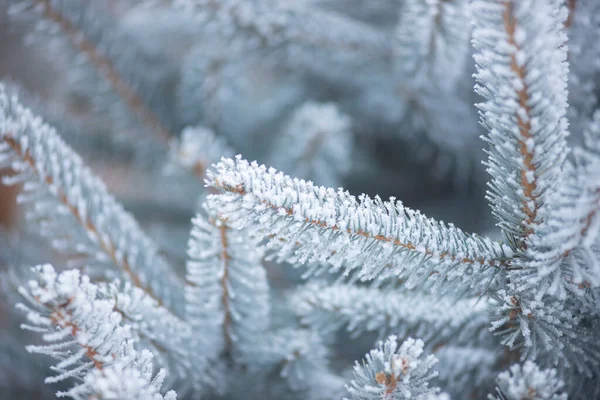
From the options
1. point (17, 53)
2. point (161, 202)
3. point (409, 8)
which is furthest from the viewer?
point (17, 53)

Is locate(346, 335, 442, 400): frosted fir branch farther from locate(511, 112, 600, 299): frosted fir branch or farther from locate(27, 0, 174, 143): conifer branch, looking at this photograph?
locate(27, 0, 174, 143): conifer branch

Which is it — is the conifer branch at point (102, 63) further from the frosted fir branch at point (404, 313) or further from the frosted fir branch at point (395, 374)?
the frosted fir branch at point (395, 374)

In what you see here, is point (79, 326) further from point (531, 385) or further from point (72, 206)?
point (531, 385)

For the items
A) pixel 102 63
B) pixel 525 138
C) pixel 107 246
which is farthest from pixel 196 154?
pixel 525 138

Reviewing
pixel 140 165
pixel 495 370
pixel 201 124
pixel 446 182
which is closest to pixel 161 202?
pixel 140 165

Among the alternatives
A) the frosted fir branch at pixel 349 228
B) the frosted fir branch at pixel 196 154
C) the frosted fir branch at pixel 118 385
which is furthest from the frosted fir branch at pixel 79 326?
the frosted fir branch at pixel 196 154

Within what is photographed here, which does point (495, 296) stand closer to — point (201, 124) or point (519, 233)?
point (519, 233)

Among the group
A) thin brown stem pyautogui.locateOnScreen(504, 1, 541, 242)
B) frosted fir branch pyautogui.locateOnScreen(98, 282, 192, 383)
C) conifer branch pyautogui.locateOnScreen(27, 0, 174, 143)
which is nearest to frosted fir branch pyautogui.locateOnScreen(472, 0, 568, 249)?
thin brown stem pyautogui.locateOnScreen(504, 1, 541, 242)
